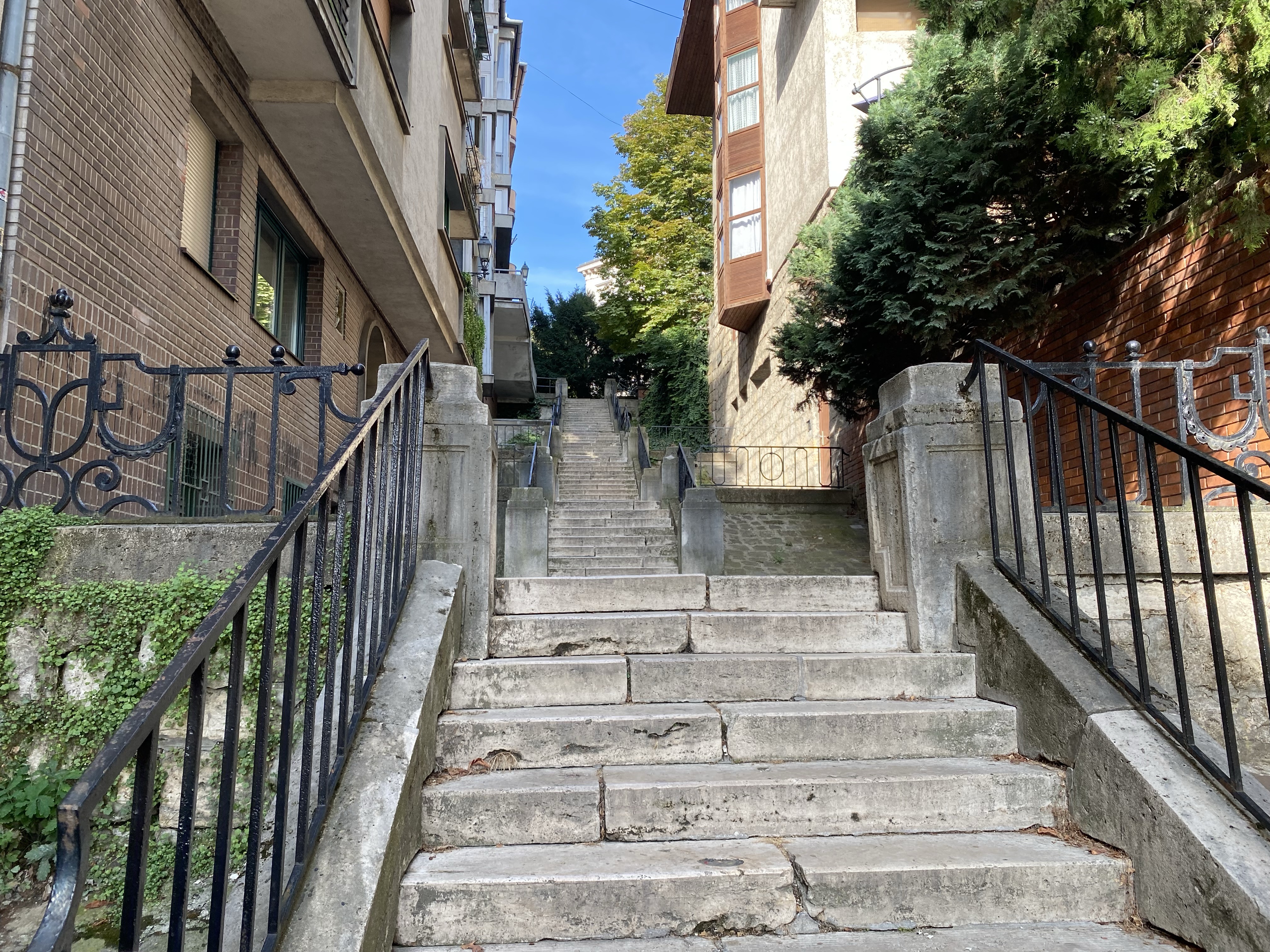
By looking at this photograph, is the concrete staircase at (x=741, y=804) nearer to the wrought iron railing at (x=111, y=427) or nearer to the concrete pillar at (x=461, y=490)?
the concrete pillar at (x=461, y=490)

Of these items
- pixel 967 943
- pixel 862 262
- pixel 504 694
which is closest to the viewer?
pixel 967 943

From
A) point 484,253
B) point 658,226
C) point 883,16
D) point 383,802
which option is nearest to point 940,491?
point 383,802

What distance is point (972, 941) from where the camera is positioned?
2479 millimetres

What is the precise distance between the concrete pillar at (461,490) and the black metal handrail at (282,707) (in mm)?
104

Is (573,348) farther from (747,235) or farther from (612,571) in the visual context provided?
(612,571)

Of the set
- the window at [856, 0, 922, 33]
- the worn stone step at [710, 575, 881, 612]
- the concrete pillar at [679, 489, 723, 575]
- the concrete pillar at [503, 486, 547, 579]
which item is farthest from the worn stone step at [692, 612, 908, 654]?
the window at [856, 0, 922, 33]

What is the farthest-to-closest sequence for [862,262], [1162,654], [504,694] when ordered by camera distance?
[862,262]
[1162,654]
[504,694]

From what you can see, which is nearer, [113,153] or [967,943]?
[967,943]

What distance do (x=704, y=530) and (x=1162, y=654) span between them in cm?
624

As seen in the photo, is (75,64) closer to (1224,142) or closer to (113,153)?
(113,153)

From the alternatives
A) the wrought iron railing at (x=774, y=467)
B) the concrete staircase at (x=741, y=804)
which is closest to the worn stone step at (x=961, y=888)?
the concrete staircase at (x=741, y=804)

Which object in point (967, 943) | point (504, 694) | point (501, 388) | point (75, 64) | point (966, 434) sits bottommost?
point (967, 943)

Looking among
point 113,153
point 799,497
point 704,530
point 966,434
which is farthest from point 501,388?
point 966,434

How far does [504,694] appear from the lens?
3.58m
